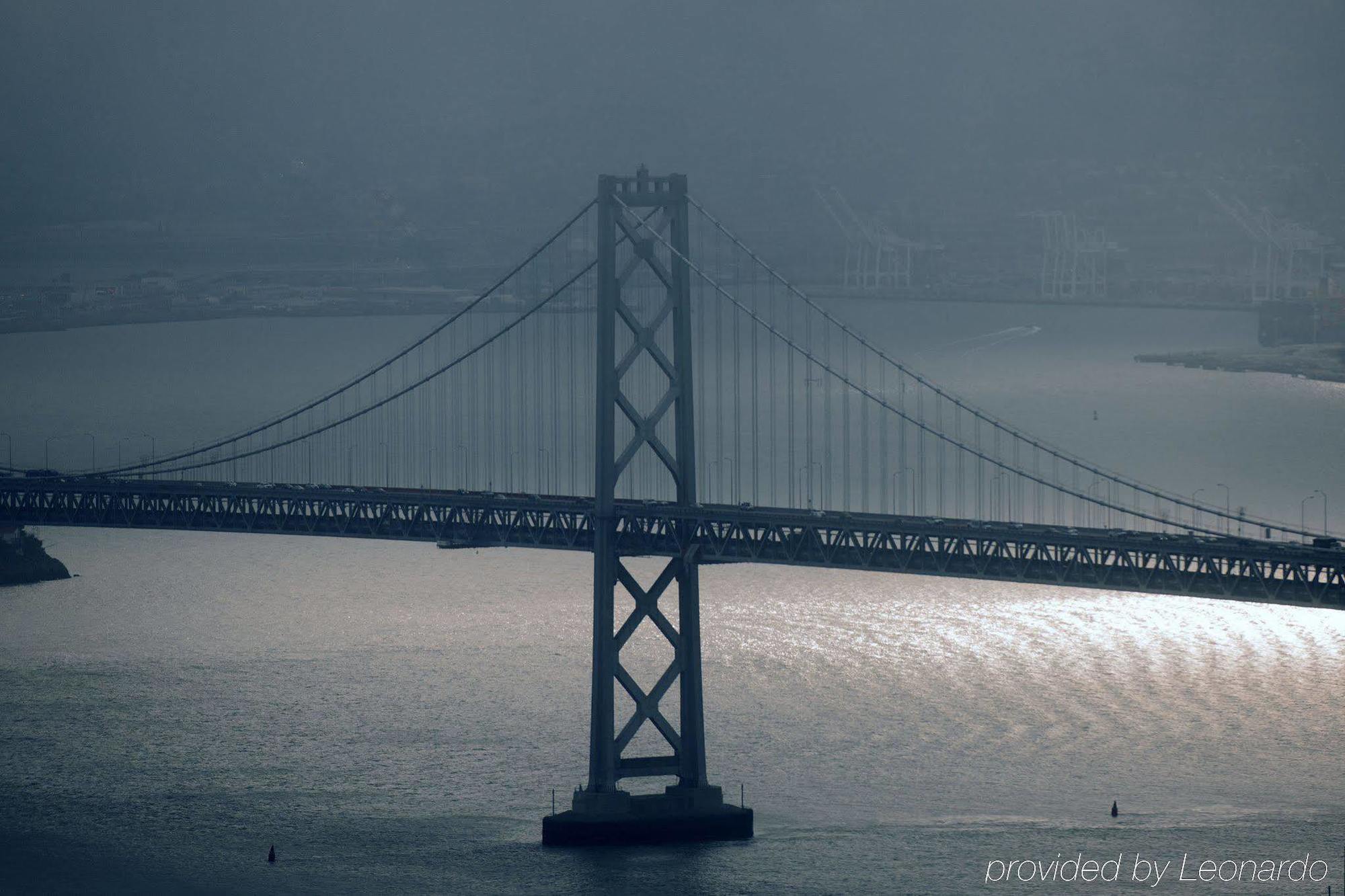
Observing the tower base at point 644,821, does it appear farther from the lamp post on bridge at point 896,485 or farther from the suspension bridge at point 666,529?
the lamp post on bridge at point 896,485

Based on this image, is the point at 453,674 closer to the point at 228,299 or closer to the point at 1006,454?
the point at 1006,454

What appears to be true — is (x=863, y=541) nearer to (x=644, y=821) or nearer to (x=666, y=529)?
(x=666, y=529)

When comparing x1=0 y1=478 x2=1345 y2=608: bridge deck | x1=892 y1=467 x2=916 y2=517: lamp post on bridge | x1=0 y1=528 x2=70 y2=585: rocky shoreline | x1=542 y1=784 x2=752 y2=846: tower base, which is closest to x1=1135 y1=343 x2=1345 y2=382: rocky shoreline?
x1=892 y1=467 x2=916 y2=517: lamp post on bridge

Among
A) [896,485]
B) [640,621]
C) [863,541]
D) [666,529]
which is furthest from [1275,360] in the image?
[640,621]

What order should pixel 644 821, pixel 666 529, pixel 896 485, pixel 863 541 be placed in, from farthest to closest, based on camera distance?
pixel 896 485, pixel 863 541, pixel 666 529, pixel 644 821

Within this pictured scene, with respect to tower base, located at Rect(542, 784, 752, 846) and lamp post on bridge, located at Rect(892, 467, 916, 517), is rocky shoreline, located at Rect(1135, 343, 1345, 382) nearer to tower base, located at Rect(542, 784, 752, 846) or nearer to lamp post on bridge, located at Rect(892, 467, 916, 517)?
lamp post on bridge, located at Rect(892, 467, 916, 517)
